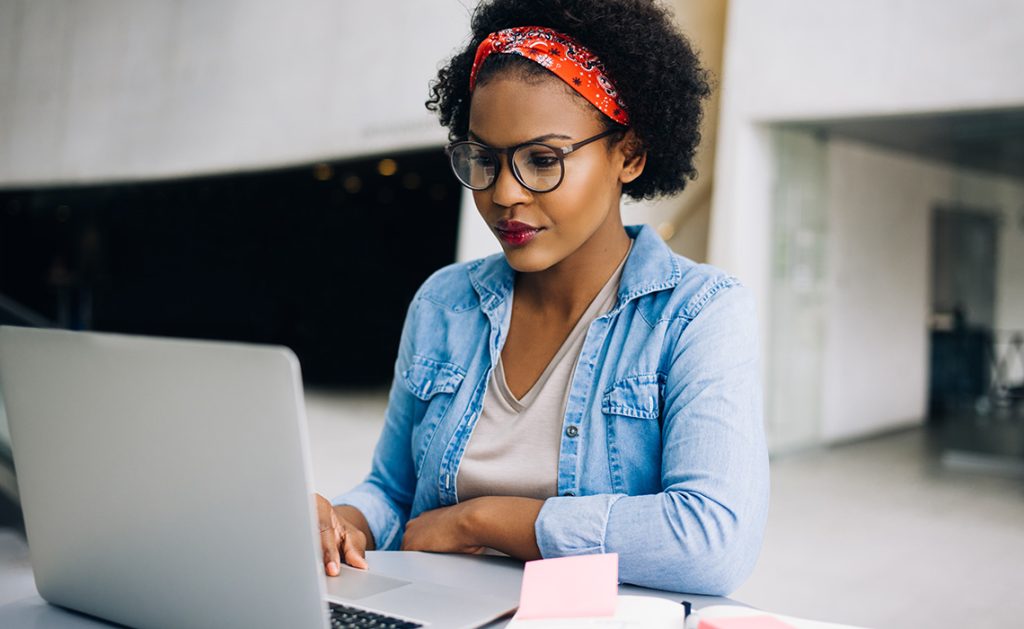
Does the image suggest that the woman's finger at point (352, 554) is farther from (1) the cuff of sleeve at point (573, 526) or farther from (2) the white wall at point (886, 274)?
(2) the white wall at point (886, 274)

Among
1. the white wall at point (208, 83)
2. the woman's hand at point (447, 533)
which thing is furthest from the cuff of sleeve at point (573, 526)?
the white wall at point (208, 83)

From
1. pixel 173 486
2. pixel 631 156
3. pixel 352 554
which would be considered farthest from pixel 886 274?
pixel 173 486

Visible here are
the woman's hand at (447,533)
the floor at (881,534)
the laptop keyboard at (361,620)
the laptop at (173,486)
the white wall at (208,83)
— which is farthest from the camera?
the white wall at (208,83)

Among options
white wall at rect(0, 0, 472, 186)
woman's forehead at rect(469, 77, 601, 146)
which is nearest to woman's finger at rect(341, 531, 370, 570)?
woman's forehead at rect(469, 77, 601, 146)

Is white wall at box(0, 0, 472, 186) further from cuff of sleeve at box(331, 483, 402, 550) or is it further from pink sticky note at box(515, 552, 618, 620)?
pink sticky note at box(515, 552, 618, 620)

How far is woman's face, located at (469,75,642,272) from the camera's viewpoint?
1.29 metres

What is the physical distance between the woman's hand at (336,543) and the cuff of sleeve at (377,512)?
20 cm

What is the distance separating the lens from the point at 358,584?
1.04 metres

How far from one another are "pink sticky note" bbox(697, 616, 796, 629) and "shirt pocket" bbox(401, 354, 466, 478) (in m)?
0.67

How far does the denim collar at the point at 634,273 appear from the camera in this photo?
54.2 inches

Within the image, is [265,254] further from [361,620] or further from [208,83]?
[361,620]

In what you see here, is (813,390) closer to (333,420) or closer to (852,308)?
(852,308)

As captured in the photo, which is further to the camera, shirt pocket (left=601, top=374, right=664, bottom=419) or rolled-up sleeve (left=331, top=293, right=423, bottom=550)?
rolled-up sleeve (left=331, top=293, right=423, bottom=550)

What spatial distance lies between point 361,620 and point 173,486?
0.24 metres
